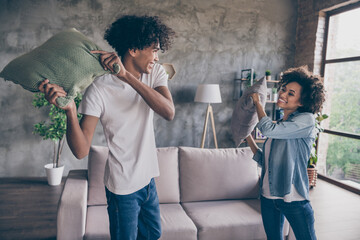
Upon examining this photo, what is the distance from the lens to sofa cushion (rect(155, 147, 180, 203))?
229 cm

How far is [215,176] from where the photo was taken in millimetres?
2391

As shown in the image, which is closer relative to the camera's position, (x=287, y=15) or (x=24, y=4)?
(x=24, y=4)

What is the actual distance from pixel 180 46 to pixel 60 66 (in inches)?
156

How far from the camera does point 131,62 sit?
49.3 inches

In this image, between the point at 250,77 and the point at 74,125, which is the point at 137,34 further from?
the point at 250,77

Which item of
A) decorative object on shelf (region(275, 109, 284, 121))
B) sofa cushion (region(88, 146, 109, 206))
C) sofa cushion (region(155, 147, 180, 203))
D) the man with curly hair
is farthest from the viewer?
decorative object on shelf (region(275, 109, 284, 121))

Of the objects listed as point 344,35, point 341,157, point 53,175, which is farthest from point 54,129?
point 344,35

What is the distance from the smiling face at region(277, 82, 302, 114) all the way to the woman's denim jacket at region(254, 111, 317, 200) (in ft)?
0.18

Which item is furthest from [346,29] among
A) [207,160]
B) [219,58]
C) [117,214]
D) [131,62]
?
[117,214]

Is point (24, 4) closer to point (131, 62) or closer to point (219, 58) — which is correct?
point (219, 58)

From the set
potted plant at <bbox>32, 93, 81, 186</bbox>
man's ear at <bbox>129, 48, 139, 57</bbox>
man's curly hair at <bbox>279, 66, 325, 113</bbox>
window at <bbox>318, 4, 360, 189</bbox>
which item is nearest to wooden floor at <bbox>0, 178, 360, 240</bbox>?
potted plant at <bbox>32, 93, 81, 186</bbox>

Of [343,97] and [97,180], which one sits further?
[343,97]

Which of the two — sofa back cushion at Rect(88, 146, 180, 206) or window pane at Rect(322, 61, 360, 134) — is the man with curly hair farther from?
window pane at Rect(322, 61, 360, 134)

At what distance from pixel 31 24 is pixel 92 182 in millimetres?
3077
